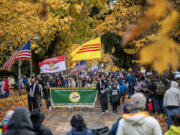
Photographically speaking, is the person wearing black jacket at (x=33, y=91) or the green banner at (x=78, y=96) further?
the green banner at (x=78, y=96)

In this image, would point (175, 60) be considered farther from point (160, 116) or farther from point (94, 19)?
point (94, 19)

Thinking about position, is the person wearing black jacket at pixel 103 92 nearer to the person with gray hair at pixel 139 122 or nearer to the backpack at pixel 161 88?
the backpack at pixel 161 88

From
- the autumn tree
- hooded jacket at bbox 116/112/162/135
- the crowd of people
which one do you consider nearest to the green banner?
the crowd of people

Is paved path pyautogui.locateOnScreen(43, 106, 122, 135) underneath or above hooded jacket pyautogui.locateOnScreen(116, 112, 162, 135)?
underneath

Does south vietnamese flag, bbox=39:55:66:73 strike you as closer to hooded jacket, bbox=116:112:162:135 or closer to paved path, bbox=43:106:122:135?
paved path, bbox=43:106:122:135

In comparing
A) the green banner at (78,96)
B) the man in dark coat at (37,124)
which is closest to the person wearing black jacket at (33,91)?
the green banner at (78,96)

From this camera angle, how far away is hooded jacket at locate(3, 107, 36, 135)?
361cm

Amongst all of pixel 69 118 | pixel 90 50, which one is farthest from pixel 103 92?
pixel 90 50

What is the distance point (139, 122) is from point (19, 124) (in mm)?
1726

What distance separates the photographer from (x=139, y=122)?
3.85 m

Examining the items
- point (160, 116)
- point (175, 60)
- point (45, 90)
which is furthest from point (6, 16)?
point (175, 60)

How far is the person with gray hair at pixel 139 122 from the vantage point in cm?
385

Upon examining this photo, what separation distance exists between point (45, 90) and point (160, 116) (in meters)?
6.51

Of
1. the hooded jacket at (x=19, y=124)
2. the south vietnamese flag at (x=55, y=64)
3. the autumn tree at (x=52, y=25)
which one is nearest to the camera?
the hooded jacket at (x=19, y=124)
